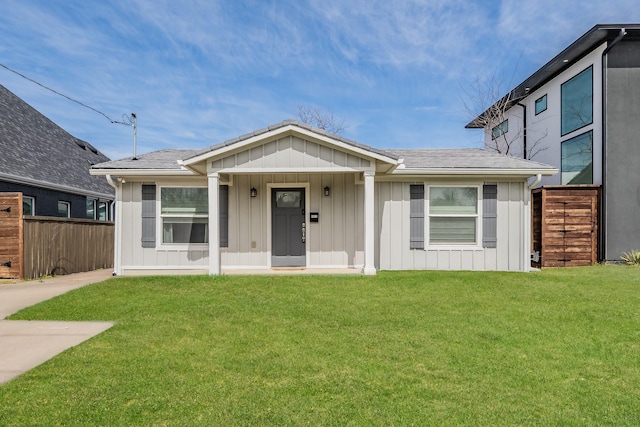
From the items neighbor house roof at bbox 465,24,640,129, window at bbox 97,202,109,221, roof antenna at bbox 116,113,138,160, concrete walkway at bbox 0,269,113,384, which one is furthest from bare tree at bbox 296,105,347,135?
concrete walkway at bbox 0,269,113,384

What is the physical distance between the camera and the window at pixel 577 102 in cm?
1171

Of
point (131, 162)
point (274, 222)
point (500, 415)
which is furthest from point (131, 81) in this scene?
point (500, 415)

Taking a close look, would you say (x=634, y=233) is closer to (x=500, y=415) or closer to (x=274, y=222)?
(x=274, y=222)

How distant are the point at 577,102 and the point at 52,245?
1604 centimetres

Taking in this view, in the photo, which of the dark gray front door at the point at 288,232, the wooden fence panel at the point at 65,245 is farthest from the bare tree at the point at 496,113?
the wooden fence panel at the point at 65,245

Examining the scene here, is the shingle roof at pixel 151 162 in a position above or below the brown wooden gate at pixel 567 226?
above

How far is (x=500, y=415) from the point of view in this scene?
2.58 m

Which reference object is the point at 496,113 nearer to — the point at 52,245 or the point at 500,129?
the point at 500,129

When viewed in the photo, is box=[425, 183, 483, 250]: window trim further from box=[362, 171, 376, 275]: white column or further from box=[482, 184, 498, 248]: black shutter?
box=[362, 171, 376, 275]: white column

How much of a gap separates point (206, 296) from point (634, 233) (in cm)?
1138

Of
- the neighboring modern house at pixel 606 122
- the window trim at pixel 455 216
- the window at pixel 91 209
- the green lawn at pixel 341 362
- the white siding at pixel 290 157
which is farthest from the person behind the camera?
the window at pixel 91 209

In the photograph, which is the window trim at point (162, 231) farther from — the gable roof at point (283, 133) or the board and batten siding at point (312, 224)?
the gable roof at point (283, 133)

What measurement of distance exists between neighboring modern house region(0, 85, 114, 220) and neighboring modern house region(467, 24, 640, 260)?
646 inches

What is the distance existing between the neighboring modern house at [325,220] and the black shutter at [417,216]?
0.02m
